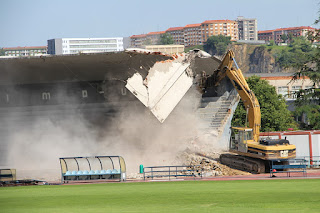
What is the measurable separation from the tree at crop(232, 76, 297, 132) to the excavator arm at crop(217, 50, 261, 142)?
23.6 meters

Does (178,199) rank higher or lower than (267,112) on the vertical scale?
lower

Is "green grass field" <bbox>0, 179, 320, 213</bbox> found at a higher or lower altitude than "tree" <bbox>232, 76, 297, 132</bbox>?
lower

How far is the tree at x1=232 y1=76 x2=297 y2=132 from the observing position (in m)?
67.2

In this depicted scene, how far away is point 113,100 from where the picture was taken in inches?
1929

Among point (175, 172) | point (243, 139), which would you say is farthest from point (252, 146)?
point (175, 172)

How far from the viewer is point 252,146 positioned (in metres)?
35.1

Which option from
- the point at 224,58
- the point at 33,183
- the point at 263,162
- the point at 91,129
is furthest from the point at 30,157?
the point at 263,162

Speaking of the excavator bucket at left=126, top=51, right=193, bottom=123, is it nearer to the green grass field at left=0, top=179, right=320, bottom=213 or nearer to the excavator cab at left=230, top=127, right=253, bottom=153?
the excavator cab at left=230, top=127, right=253, bottom=153

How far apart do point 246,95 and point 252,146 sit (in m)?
4.76

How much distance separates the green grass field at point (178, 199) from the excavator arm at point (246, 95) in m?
10.6

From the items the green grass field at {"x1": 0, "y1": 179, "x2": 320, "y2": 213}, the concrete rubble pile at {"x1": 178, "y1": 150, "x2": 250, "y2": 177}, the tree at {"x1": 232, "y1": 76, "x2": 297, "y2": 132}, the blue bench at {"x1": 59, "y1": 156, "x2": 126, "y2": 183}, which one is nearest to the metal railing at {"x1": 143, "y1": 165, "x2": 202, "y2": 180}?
the concrete rubble pile at {"x1": 178, "y1": 150, "x2": 250, "y2": 177}

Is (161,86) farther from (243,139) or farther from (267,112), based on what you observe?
(267,112)

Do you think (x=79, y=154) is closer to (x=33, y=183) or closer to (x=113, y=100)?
(x=113, y=100)

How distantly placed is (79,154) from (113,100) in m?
5.92
